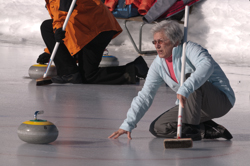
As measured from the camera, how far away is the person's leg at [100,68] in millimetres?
6199

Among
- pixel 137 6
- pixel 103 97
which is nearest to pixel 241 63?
pixel 137 6

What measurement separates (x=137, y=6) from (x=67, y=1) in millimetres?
3498

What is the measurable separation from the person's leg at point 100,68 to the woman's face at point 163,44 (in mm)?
2719

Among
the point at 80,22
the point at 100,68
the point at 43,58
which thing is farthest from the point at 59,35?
the point at 43,58

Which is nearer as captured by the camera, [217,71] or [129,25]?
[217,71]

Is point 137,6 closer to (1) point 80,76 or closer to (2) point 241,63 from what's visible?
(2) point 241,63

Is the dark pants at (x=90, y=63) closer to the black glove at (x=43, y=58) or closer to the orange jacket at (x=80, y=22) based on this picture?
the orange jacket at (x=80, y=22)

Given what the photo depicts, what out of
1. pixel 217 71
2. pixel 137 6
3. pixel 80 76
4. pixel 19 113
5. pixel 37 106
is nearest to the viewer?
pixel 217 71

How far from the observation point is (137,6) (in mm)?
9156

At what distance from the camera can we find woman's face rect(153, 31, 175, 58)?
3430 mm

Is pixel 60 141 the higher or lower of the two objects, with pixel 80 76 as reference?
higher

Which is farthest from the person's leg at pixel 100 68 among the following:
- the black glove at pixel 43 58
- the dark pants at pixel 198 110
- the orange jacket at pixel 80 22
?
the dark pants at pixel 198 110


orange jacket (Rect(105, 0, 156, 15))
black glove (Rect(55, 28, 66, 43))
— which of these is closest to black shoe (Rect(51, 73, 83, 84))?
black glove (Rect(55, 28, 66, 43))

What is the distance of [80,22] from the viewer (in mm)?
5973
